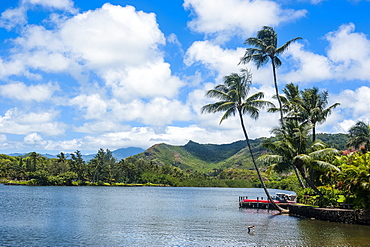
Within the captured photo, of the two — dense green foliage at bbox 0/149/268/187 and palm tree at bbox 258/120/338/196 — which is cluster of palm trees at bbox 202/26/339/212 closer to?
palm tree at bbox 258/120/338/196

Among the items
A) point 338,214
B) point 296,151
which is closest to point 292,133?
point 296,151

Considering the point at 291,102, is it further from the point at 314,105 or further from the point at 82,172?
the point at 82,172

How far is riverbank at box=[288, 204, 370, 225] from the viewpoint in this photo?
31.4 meters

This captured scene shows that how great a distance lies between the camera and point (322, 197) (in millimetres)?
37219

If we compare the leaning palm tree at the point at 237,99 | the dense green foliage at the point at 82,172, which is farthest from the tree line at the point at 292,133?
the dense green foliage at the point at 82,172

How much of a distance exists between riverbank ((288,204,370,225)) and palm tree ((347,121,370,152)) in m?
18.2

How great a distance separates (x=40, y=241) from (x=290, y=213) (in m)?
31.9

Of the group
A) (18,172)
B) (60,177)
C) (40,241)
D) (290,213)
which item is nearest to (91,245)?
(40,241)

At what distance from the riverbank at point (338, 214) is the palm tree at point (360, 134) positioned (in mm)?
18218

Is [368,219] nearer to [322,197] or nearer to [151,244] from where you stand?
[322,197]

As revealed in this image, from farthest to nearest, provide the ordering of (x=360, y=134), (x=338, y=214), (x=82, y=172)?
(x=82, y=172), (x=360, y=134), (x=338, y=214)

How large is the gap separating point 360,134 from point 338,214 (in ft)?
70.3

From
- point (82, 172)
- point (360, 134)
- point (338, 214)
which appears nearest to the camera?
point (338, 214)

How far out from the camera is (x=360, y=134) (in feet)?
163
